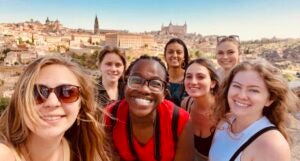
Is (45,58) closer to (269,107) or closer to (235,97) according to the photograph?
(235,97)

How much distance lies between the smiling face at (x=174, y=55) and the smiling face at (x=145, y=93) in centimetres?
155

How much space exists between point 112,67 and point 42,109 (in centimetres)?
189

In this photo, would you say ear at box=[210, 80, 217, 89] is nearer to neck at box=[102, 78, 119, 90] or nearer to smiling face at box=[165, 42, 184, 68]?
smiling face at box=[165, 42, 184, 68]

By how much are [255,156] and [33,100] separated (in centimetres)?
105

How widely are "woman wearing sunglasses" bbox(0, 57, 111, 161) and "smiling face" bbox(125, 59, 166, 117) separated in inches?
11.6

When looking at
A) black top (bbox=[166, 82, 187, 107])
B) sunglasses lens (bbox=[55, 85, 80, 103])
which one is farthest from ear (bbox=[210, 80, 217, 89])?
sunglasses lens (bbox=[55, 85, 80, 103])

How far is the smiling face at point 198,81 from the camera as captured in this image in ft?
8.59

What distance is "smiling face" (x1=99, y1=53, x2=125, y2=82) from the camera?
3.33 m

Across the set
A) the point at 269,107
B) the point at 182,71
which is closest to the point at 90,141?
the point at 269,107

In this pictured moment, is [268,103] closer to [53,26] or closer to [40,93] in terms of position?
[40,93]

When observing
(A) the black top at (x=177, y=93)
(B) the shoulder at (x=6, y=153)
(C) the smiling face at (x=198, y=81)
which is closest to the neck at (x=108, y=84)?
(A) the black top at (x=177, y=93)

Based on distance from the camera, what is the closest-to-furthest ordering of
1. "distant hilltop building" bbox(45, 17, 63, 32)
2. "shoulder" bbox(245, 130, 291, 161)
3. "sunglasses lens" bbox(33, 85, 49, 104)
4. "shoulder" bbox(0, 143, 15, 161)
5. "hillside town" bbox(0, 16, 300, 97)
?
"shoulder" bbox(0, 143, 15, 161)
"sunglasses lens" bbox(33, 85, 49, 104)
"shoulder" bbox(245, 130, 291, 161)
"hillside town" bbox(0, 16, 300, 97)
"distant hilltop building" bbox(45, 17, 63, 32)

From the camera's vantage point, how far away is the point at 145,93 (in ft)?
6.18

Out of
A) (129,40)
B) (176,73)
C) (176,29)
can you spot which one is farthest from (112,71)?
(176,29)
